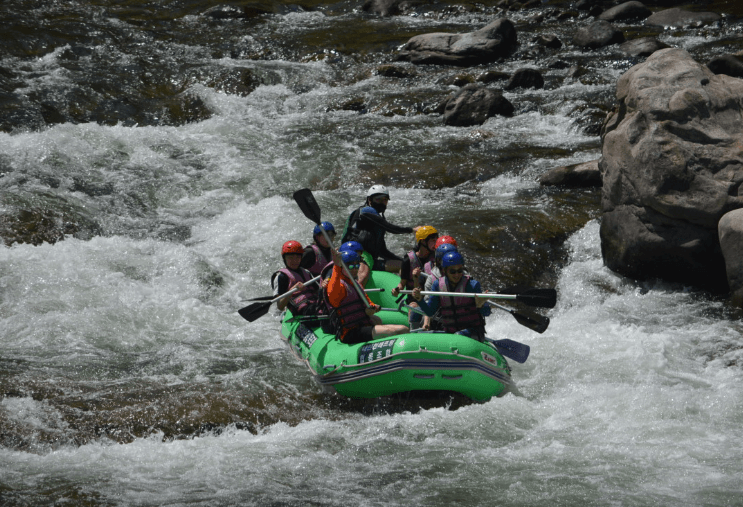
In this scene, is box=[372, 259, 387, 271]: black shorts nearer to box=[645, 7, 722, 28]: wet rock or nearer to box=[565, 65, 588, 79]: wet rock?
box=[565, 65, 588, 79]: wet rock

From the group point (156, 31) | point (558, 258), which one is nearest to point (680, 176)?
point (558, 258)

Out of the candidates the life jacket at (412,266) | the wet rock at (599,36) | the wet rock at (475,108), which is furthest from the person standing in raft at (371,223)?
the wet rock at (599,36)

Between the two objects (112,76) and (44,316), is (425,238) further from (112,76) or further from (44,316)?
(112,76)

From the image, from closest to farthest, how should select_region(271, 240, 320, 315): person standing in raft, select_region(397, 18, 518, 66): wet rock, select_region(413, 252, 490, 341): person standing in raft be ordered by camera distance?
select_region(413, 252, 490, 341): person standing in raft, select_region(271, 240, 320, 315): person standing in raft, select_region(397, 18, 518, 66): wet rock

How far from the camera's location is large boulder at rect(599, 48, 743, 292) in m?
8.47

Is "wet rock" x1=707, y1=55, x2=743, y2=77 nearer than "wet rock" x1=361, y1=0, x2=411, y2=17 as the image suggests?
Yes

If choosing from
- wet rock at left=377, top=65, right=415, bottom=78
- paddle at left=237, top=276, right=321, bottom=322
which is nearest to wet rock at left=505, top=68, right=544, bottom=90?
wet rock at left=377, top=65, right=415, bottom=78

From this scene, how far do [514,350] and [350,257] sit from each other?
1723mm

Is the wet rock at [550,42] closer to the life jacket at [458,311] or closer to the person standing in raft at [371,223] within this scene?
the person standing in raft at [371,223]

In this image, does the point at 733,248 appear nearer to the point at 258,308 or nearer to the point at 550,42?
the point at 258,308

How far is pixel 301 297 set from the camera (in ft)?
25.4

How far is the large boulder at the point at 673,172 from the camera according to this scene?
8.47 meters

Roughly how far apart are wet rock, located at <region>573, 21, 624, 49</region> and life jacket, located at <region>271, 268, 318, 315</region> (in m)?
12.0

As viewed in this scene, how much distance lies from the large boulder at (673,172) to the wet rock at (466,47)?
26.3 feet
